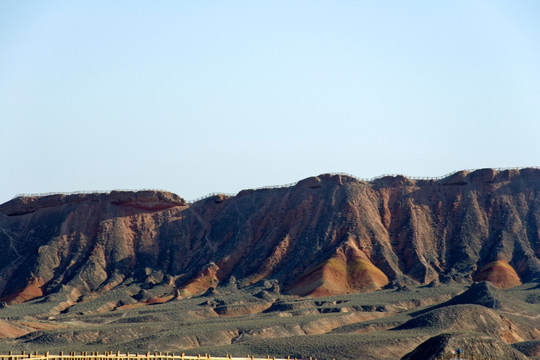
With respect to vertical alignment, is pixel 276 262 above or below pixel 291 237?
below

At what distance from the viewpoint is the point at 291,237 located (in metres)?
133

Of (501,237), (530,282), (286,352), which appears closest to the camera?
(286,352)

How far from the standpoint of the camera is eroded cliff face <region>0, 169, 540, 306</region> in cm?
12581

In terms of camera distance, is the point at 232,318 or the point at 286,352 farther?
the point at 232,318

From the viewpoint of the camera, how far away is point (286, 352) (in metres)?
81.9

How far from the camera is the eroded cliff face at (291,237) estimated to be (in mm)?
125812

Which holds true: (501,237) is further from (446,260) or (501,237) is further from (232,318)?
(232,318)

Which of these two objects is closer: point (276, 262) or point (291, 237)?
point (276, 262)

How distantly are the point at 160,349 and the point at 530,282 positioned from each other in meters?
52.3

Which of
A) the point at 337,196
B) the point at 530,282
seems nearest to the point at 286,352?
the point at 530,282

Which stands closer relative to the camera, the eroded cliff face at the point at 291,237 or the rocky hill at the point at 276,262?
the rocky hill at the point at 276,262

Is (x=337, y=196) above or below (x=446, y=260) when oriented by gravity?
above

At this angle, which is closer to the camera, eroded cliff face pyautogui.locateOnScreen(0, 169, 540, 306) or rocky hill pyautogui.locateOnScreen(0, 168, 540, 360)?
rocky hill pyautogui.locateOnScreen(0, 168, 540, 360)

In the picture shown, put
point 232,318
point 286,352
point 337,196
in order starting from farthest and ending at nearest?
1. point 337,196
2. point 232,318
3. point 286,352
